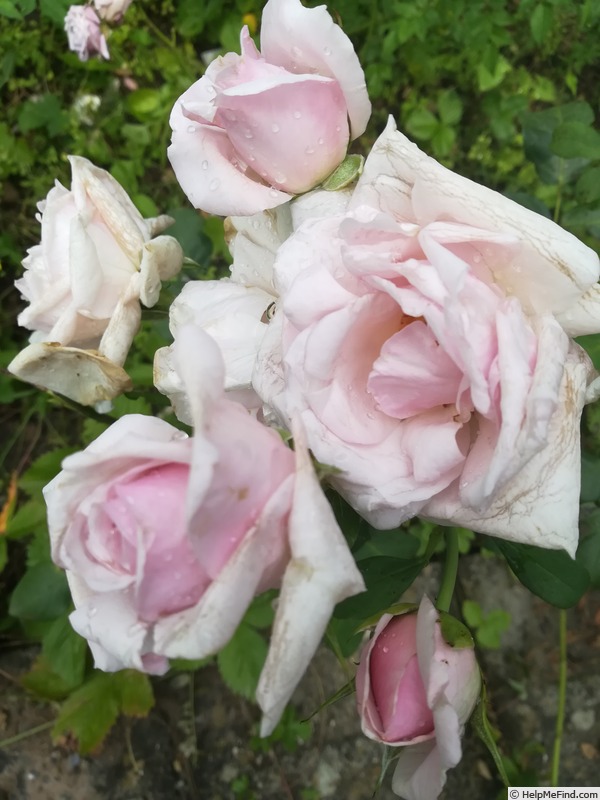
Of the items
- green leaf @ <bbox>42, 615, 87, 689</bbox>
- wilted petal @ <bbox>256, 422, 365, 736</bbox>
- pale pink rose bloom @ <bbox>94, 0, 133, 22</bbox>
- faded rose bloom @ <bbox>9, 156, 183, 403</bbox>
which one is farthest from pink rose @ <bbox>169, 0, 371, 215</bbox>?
pale pink rose bloom @ <bbox>94, 0, 133, 22</bbox>

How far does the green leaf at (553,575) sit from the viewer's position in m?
0.74

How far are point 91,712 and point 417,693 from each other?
38.2 inches

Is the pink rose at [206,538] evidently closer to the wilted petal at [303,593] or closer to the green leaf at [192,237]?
the wilted petal at [303,593]

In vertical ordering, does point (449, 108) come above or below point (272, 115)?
below

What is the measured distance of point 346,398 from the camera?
1.54 ft

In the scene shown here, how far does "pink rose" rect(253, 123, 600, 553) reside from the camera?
1.36 ft

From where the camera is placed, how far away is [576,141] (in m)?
0.76

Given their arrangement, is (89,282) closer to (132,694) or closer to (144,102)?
(132,694)

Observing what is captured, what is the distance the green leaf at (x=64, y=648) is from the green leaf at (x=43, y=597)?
0.03 m

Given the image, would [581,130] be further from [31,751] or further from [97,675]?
[31,751]

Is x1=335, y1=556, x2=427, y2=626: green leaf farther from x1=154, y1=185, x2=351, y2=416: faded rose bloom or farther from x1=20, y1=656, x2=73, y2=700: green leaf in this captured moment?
x1=20, y1=656, x2=73, y2=700: green leaf

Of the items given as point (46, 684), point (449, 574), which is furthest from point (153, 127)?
point (449, 574)

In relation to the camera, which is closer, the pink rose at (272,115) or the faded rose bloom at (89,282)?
the pink rose at (272,115)

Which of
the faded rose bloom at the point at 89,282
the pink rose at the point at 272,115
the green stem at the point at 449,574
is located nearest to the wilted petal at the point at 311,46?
the pink rose at the point at 272,115
